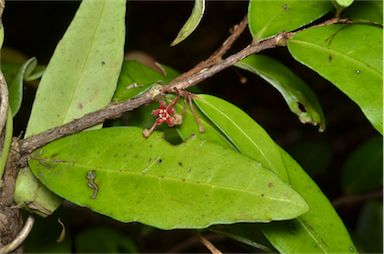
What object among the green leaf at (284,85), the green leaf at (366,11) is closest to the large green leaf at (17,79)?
the green leaf at (284,85)

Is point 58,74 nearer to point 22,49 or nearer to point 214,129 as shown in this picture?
point 214,129

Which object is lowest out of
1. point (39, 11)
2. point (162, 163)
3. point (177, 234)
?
point (177, 234)

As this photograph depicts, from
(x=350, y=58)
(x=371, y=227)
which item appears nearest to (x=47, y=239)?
(x=350, y=58)

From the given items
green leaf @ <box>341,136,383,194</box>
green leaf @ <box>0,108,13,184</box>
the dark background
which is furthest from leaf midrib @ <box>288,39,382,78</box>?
the dark background

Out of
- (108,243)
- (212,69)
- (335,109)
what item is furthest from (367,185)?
(212,69)

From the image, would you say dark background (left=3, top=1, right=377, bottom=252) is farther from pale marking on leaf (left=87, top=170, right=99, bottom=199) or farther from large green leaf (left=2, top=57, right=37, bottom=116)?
pale marking on leaf (left=87, top=170, right=99, bottom=199)

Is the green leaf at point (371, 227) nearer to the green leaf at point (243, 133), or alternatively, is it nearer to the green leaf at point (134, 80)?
the green leaf at point (134, 80)
